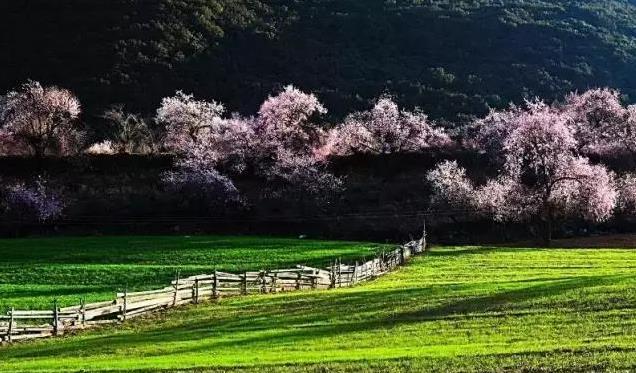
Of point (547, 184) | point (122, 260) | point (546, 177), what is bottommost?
point (122, 260)

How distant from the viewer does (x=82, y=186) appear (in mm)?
84750

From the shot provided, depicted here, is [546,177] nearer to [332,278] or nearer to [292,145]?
[292,145]

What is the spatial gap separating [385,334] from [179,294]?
15145 mm

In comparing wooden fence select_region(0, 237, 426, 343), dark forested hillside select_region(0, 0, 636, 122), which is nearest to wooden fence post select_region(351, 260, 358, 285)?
wooden fence select_region(0, 237, 426, 343)

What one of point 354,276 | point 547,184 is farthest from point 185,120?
point 354,276

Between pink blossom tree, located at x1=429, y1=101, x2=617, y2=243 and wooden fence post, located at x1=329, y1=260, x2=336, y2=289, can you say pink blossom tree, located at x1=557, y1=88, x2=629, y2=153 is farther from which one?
wooden fence post, located at x1=329, y1=260, x2=336, y2=289

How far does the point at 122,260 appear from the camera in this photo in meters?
56.3

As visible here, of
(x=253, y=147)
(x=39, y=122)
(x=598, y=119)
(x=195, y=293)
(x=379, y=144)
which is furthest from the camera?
(x=598, y=119)

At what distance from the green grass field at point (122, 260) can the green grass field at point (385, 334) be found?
9348mm

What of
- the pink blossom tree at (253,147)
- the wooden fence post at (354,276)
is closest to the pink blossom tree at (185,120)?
the pink blossom tree at (253,147)

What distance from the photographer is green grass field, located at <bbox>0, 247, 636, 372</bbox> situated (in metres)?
20.1

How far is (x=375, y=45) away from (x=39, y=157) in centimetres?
7476

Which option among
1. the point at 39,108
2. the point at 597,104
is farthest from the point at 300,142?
the point at 597,104

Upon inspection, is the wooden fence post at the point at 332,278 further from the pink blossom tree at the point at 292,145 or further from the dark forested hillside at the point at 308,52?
the dark forested hillside at the point at 308,52
